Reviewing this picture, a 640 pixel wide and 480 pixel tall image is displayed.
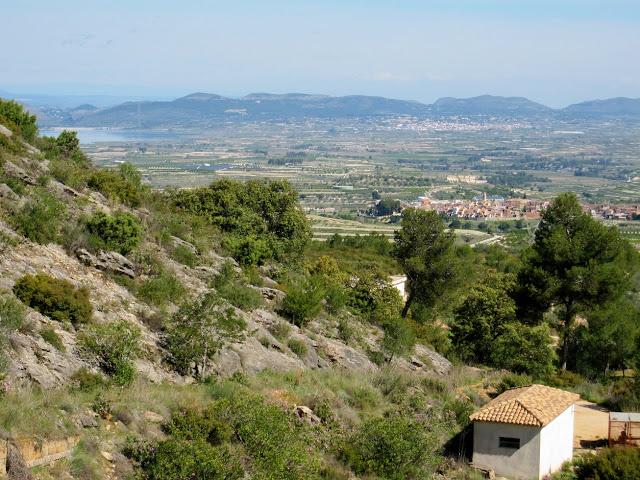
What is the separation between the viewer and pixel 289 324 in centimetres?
1789

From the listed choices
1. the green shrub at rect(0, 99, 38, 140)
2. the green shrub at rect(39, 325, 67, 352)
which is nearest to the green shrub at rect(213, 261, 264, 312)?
the green shrub at rect(39, 325, 67, 352)

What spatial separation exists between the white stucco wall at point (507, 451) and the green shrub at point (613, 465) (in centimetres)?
87

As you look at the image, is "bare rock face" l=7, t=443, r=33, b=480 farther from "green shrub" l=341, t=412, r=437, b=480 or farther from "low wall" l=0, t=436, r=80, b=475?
"green shrub" l=341, t=412, r=437, b=480

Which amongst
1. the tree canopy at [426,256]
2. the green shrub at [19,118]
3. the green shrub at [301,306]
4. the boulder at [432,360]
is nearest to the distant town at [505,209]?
the tree canopy at [426,256]

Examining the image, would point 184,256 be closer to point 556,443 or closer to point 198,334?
point 198,334

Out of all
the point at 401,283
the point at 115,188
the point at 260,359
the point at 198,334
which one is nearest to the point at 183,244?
the point at 115,188

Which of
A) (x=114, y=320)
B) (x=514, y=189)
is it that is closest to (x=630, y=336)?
(x=114, y=320)

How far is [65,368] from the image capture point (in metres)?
10.7

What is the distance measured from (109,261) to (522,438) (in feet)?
30.8

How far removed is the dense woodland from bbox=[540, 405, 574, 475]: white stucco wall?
407mm

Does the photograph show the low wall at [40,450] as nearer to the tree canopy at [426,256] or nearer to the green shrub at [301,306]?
the green shrub at [301,306]

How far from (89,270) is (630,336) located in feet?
52.5

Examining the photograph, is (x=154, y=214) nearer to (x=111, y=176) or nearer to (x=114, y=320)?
(x=111, y=176)

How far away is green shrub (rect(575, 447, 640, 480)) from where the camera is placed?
10992 mm
